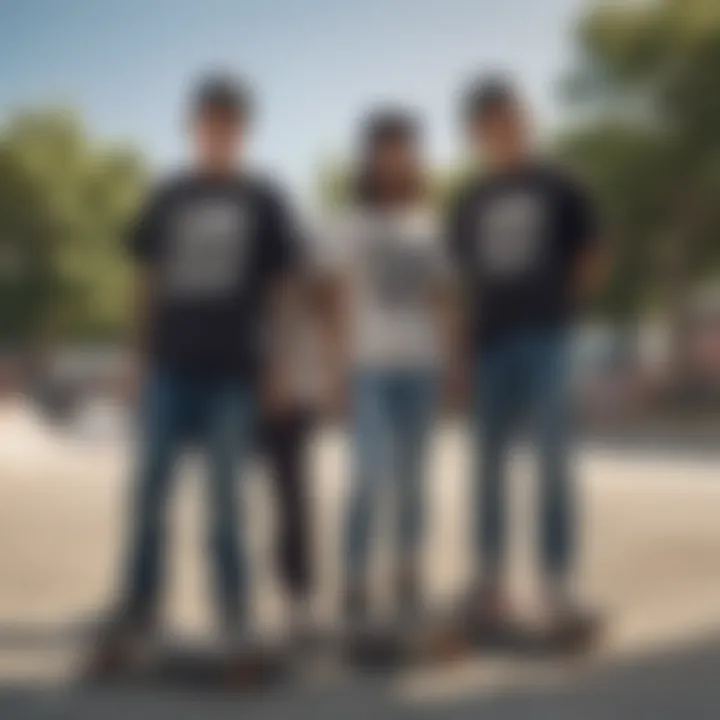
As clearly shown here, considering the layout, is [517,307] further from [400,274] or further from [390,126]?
[390,126]

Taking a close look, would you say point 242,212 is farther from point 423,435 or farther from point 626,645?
point 626,645

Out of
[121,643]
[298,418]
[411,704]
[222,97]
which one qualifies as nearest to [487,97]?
[222,97]

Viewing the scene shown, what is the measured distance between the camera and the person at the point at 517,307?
2426 mm

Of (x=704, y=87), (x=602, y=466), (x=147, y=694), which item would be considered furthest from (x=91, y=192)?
(x=704, y=87)

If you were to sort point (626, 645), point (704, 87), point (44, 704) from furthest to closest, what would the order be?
1. point (704, 87)
2. point (626, 645)
3. point (44, 704)

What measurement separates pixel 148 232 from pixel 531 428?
2.91ft

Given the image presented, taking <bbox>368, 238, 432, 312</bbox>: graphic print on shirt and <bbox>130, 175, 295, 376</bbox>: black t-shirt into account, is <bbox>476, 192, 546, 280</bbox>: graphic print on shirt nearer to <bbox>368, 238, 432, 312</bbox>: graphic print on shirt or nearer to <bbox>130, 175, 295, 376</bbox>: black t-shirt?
<bbox>368, 238, 432, 312</bbox>: graphic print on shirt

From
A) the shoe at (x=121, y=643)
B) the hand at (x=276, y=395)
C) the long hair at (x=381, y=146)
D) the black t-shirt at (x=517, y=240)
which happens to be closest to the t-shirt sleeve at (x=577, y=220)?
the black t-shirt at (x=517, y=240)

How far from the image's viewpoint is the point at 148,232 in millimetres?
2371

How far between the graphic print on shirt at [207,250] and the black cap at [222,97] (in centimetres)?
21

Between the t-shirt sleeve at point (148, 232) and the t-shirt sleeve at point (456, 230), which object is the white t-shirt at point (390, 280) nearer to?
the t-shirt sleeve at point (456, 230)

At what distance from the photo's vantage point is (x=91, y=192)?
8.20 ft

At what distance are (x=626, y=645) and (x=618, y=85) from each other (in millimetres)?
1298

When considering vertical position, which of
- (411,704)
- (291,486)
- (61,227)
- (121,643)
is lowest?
(411,704)
